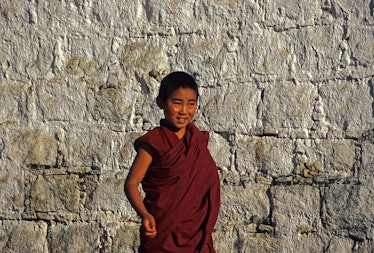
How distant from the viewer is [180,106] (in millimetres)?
5359

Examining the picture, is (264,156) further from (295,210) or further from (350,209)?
(350,209)

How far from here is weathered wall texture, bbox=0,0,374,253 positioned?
6418 millimetres

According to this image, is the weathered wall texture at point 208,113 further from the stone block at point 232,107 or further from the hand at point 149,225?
the hand at point 149,225

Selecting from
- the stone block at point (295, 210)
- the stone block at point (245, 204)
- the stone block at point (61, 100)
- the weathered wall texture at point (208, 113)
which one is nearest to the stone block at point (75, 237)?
the weathered wall texture at point (208, 113)

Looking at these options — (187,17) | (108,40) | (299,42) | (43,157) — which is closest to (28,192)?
(43,157)

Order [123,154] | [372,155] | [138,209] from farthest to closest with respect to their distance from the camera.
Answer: [123,154] → [372,155] → [138,209]

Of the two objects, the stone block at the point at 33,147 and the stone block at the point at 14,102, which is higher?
the stone block at the point at 14,102

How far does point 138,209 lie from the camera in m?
5.28

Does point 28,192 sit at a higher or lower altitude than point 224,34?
lower

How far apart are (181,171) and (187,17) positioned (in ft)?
5.48

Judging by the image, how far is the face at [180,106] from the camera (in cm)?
535

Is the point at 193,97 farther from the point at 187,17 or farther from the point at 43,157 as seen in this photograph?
the point at 43,157

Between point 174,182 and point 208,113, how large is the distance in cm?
141

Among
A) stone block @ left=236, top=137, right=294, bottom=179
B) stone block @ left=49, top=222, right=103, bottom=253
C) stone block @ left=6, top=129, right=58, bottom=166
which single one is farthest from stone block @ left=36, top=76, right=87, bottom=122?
stone block @ left=236, top=137, right=294, bottom=179
